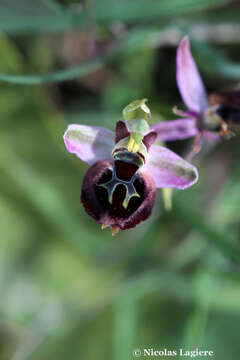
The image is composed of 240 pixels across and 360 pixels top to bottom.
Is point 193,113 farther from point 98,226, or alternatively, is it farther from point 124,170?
point 98,226

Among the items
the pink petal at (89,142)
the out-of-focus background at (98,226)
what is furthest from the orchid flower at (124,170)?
the out-of-focus background at (98,226)

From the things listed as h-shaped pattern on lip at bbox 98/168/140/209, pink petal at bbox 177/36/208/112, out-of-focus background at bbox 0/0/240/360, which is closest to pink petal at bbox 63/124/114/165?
h-shaped pattern on lip at bbox 98/168/140/209

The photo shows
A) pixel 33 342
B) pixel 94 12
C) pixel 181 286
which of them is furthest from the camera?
pixel 33 342

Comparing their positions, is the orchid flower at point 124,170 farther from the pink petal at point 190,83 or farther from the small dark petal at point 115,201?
the pink petal at point 190,83

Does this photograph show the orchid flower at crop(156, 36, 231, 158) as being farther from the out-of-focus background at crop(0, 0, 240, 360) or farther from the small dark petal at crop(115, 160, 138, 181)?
the out-of-focus background at crop(0, 0, 240, 360)

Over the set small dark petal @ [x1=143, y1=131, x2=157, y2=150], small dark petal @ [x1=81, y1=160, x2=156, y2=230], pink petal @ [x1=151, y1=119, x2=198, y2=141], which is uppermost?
pink petal @ [x1=151, y1=119, x2=198, y2=141]

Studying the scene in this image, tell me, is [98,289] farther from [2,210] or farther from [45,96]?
[45,96]

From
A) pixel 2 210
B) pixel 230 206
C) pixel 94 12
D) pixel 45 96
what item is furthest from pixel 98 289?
pixel 94 12
